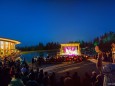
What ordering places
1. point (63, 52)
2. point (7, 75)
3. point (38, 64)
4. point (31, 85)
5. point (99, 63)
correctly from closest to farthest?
point (31, 85)
point (7, 75)
point (99, 63)
point (38, 64)
point (63, 52)

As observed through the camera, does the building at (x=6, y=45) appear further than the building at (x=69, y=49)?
No

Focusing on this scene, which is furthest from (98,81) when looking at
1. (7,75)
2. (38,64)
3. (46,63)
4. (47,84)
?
(46,63)

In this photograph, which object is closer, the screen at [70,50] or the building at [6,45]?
the building at [6,45]

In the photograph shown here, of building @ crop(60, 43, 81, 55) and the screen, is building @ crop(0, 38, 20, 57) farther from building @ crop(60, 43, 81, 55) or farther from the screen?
the screen

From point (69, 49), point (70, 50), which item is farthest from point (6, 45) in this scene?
point (70, 50)

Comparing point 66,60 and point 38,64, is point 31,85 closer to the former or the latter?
point 38,64

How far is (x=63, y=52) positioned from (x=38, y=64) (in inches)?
361

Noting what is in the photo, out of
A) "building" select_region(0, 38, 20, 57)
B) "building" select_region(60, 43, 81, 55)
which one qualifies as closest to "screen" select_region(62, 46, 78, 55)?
"building" select_region(60, 43, 81, 55)

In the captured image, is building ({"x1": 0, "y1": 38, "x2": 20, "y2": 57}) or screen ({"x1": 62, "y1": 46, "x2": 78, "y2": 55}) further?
screen ({"x1": 62, "y1": 46, "x2": 78, "y2": 55})

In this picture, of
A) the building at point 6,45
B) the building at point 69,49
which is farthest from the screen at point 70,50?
the building at point 6,45

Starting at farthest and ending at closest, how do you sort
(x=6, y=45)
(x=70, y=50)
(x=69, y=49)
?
(x=6, y=45) → (x=69, y=49) → (x=70, y=50)

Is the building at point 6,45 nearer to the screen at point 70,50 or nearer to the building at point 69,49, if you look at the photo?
the building at point 69,49

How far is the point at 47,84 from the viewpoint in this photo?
11.0 meters

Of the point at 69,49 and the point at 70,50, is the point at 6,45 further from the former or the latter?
the point at 70,50
